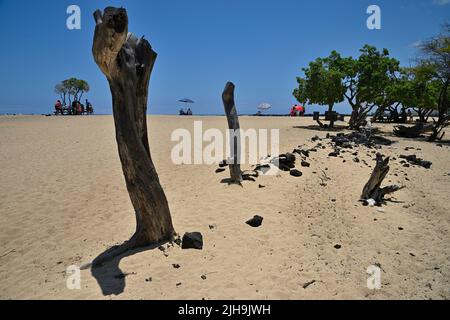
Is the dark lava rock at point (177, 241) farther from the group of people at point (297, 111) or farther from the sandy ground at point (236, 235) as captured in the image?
the group of people at point (297, 111)

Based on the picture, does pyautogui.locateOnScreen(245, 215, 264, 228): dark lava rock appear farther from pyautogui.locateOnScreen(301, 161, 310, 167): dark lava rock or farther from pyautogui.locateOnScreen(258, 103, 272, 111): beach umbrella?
pyautogui.locateOnScreen(258, 103, 272, 111): beach umbrella

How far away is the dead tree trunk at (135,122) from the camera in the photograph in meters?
4.38

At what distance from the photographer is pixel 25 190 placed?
382 inches

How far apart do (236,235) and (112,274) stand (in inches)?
97.3

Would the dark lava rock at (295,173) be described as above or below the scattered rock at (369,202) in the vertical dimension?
above

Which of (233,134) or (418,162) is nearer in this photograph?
(233,134)

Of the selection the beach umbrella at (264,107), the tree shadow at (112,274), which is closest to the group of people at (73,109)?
the beach umbrella at (264,107)

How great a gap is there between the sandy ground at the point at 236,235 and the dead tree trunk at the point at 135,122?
485mm

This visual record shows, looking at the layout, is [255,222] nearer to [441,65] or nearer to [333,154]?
[333,154]

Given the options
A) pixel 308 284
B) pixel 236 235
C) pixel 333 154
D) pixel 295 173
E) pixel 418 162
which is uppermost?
pixel 333 154

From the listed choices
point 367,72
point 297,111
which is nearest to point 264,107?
point 297,111

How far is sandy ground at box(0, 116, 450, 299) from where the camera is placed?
4.79m

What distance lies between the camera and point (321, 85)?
2064 centimetres
